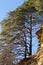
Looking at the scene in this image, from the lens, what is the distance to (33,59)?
2355 centimetres

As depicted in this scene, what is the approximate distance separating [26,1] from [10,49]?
18.8 ft

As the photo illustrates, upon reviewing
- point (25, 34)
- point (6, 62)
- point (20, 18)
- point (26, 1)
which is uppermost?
point (26, 1)

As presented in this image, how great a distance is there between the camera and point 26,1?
1120 inches

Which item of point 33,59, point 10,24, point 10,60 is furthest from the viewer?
point 10,24

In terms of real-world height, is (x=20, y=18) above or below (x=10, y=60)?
above

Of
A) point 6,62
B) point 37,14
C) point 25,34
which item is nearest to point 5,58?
point 6,62

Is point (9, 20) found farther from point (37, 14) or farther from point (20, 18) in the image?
point (37, 14)

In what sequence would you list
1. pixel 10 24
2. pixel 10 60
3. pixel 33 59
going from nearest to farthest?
pixel 33 59
pixel 10 60
pixel 10 24

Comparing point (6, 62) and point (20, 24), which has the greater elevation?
point (20, 24)

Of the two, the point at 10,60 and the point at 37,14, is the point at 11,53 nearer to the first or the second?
the point at 10,60

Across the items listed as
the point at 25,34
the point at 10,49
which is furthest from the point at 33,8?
the point at 10,49

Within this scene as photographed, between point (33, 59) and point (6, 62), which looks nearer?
point (33, 59)

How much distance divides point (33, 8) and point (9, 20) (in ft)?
10.6

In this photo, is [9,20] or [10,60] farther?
[9,20]
